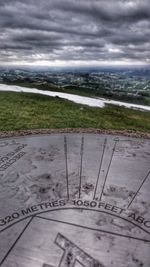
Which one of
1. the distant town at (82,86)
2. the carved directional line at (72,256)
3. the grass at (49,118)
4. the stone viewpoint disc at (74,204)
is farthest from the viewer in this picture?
the distant town at (82,86)

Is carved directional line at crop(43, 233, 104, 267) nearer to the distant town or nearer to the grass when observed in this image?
the grass

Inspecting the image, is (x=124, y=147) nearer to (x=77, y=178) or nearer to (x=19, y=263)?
(x=77, y=178)

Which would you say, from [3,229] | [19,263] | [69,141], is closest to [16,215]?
[3,229]

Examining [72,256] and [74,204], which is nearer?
[72,256]

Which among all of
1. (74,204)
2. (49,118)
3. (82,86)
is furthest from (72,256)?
(82,86)

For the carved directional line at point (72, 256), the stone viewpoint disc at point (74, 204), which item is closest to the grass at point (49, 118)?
the stone viewpoint disc at point (74, 204)

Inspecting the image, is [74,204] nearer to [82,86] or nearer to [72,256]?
[72,256]

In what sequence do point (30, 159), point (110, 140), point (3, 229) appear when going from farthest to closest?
point (110, 140) → point (30, 159) → point (3, 229)

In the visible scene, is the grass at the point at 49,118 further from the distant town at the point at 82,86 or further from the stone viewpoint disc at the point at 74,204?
the distant town at the point at 82,86
